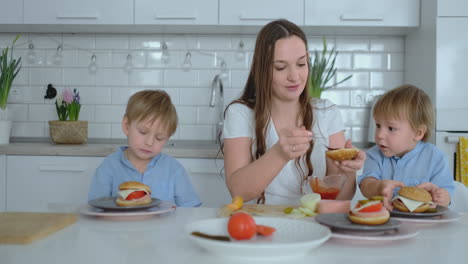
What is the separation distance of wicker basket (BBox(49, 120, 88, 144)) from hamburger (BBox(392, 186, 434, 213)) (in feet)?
7.23

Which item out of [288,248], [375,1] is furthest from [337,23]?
[288,248]

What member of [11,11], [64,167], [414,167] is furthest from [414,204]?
[11,11]

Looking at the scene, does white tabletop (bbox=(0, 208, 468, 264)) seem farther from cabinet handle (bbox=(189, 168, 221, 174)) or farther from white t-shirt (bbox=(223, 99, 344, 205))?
cabinet handle (bbox=(189, 168, 221, 174))

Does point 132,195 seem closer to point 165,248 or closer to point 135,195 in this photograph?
point 135,195

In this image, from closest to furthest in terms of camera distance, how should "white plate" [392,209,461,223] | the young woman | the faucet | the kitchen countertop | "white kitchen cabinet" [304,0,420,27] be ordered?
"white plate" [392,209,461,223], the young woman, the kitchen countertop, "white kitchen cabinet" [304,0,420,27], the faucet

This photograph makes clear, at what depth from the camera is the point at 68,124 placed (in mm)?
2963

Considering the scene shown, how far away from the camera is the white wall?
3334 mm

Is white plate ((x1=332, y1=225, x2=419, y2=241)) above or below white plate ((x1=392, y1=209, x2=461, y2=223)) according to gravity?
above

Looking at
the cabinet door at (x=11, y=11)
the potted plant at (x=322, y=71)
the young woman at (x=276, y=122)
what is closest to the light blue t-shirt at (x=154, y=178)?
the young woman at (x=276, y=122)

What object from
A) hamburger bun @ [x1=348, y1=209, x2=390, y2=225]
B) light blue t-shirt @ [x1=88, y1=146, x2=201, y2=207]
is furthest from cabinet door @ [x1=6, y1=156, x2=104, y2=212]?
hamburger bun @ [x1=348, y1=209, x2=390, y2=225]

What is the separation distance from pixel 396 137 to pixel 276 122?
43 centimetres

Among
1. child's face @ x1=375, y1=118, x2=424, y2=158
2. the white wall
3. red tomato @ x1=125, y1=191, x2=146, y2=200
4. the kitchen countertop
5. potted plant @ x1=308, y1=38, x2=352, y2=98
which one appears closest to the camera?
red tomato @ x1=125, y1=191, x2=146, y2=200

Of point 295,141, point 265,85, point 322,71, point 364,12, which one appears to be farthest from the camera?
point 322,71

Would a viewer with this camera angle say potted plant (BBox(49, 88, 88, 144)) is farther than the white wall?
No
